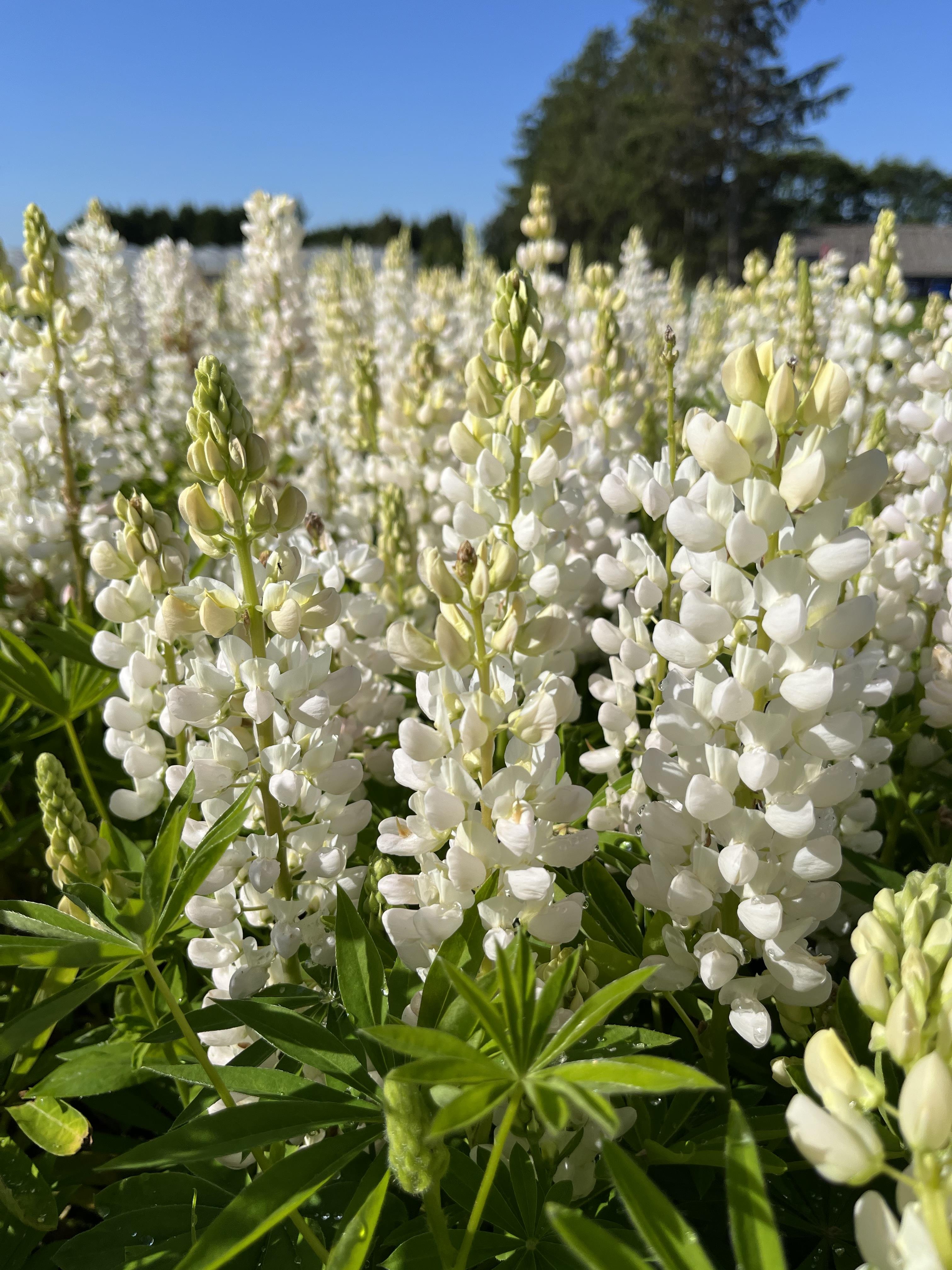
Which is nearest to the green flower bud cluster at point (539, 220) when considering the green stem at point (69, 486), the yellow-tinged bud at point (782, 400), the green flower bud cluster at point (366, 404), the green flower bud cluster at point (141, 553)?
the green flower bud cluster at point (366, 404)

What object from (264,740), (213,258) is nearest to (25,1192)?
(264,740)

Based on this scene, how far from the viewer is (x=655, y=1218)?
594 millimetres

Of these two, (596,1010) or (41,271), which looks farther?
(41,271)

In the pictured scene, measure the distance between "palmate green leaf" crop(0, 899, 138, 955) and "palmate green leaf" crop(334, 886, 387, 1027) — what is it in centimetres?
21

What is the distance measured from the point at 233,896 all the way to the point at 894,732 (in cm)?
111

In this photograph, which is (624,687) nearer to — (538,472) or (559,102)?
(538,472)

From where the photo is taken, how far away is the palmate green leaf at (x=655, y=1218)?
0.57 metres

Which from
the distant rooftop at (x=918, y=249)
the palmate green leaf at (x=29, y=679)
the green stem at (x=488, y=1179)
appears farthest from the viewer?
the distant rooftop at (x=918, y=249)

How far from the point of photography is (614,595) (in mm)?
1960

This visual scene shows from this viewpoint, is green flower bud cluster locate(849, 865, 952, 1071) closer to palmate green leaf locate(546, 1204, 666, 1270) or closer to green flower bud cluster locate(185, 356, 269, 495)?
palmate green leaf locate(546, 1204, 666, 1270)

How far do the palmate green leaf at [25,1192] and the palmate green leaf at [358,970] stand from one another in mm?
504

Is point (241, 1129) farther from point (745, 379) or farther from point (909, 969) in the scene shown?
point (745, 379)

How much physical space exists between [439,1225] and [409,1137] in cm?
12

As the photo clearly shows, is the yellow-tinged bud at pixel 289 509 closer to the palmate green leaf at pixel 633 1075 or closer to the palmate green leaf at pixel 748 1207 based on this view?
the palmate green leaf at pixel 633 1075
